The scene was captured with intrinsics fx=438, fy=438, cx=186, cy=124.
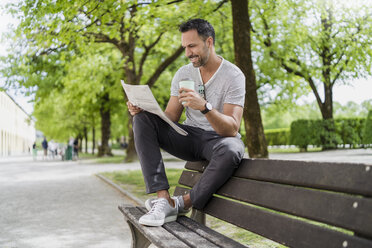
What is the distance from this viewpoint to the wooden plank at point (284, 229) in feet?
5.98

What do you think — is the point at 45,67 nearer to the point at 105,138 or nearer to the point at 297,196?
the point at 105,138

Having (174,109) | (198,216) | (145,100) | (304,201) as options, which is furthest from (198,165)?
(304,201)

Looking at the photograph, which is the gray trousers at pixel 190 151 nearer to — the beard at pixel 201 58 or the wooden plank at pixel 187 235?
the wooden plank at pixel 187 235

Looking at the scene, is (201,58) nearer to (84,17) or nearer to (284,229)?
(284,229)

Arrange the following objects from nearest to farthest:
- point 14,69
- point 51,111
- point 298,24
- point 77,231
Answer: point 77,231
point 14,69
point 298,24
point 51,111

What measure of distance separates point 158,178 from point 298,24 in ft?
60.6

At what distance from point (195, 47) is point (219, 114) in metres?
0.67

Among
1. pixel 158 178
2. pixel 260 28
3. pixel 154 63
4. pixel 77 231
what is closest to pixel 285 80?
pixel 260 28

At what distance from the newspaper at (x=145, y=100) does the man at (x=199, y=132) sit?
0.15 meters

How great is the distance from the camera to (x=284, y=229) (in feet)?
7.31

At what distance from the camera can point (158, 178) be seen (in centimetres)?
319

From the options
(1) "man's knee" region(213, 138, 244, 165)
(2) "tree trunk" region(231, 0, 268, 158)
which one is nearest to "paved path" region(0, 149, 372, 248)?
(1) "man's knee" region(213, 138, 244, 165)

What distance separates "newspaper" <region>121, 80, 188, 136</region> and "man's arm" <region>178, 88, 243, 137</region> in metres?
0.29

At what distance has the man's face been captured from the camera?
332 centimetres
